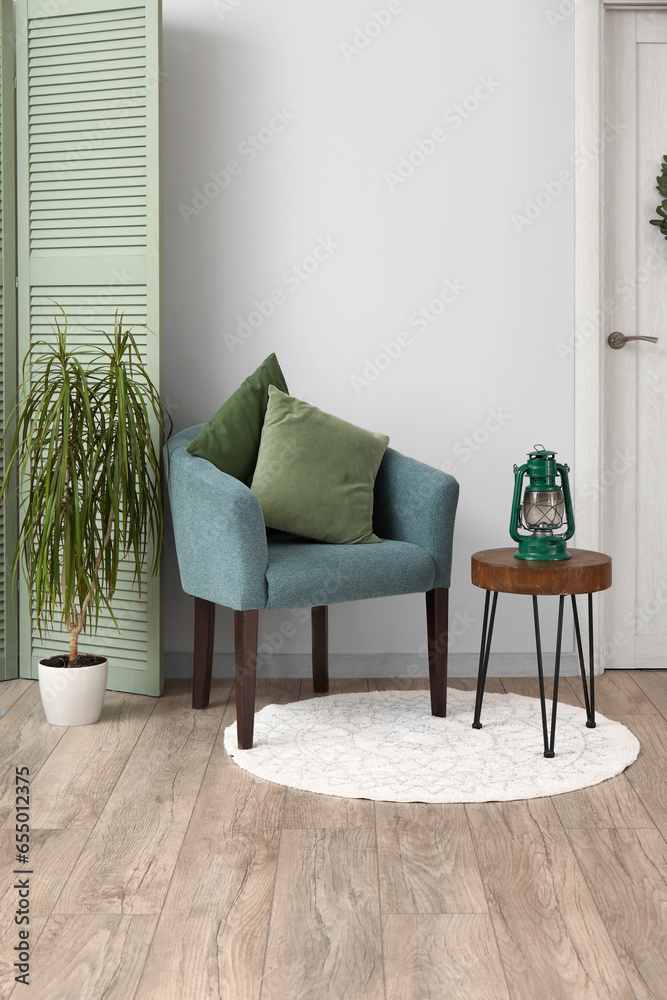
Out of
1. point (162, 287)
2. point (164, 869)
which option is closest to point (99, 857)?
point (164, 869)

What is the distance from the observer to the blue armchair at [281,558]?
7.69 feet

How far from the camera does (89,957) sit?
1463mm

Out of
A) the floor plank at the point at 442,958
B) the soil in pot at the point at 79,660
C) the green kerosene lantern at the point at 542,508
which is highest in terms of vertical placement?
the green kerosene lantern at the point at 542,508

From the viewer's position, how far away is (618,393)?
3.15 metres

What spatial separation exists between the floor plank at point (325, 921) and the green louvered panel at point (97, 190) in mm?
1182

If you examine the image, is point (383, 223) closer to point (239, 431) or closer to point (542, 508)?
point (239, 431)

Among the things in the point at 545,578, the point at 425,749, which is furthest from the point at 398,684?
the point at 545,578

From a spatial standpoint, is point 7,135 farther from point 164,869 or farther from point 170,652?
point 164,869

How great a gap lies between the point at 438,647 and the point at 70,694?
107cm

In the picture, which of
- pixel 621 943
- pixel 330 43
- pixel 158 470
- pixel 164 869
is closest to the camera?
pixel 621 943

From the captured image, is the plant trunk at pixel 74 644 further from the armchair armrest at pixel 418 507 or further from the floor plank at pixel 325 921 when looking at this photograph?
the floor plank at pixel 325 921

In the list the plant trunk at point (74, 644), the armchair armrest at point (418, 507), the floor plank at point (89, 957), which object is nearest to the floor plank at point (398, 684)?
the armchair armrest at point (418, 507)

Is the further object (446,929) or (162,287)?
(162,287)

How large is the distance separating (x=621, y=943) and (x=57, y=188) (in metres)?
2.61
